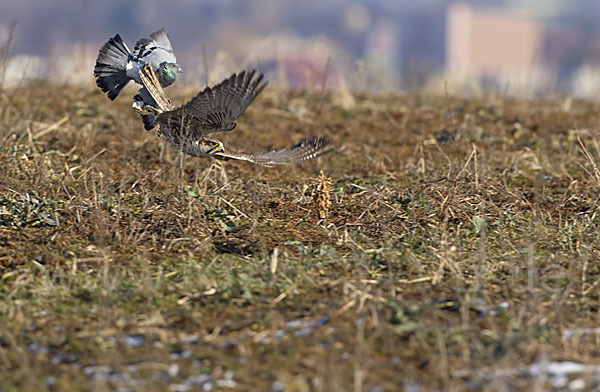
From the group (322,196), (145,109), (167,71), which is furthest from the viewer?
(167,71)

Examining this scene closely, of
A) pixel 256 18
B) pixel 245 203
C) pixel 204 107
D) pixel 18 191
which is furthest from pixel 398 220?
pixel 256 18

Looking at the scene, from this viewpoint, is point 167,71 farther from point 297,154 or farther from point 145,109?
point 297,154

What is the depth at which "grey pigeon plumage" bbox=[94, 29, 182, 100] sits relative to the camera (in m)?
5.14

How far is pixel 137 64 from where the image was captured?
205 inches

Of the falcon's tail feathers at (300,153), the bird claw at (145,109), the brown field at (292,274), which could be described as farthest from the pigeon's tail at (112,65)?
the falcon's tail feathers at (300,153)

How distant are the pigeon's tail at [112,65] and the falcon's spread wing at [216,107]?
2.73 feet

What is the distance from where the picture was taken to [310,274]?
152 inches

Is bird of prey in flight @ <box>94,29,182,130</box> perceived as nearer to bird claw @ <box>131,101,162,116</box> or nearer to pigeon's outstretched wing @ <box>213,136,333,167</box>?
bird claw @ <box>131,101,162,116</box>

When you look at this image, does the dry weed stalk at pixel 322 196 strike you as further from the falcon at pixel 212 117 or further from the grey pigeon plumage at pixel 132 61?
the grey pigeon plumage at pixel 132 61

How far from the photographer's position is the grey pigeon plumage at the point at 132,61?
16.9ft

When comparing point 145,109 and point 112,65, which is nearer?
point 145,109

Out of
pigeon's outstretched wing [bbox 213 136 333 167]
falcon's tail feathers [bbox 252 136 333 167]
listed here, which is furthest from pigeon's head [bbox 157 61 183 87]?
falcon's tail feathers [bbox 252 136 333 167]

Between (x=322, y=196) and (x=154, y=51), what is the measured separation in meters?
1.56

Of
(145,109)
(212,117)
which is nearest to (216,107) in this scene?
(212,117)
